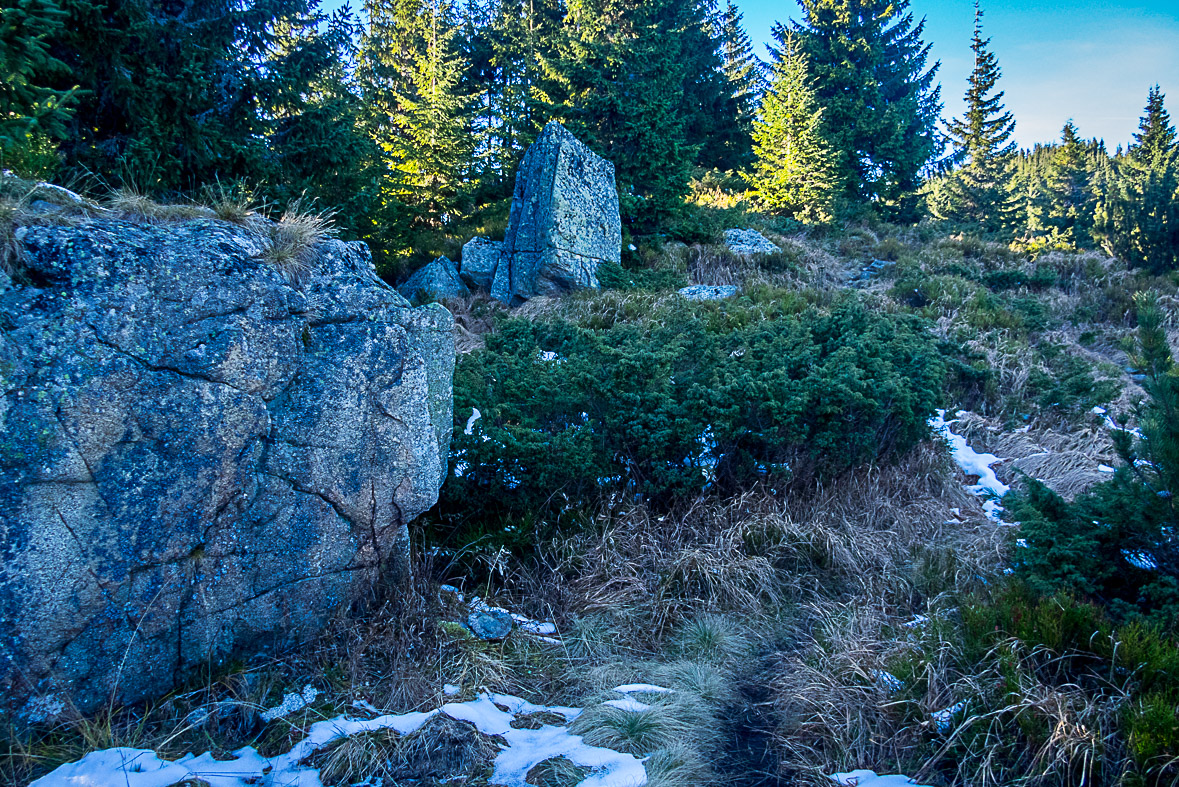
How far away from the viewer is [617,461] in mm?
5086

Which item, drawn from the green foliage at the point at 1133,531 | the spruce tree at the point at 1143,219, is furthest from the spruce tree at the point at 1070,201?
the green foliage at the point at 1133,531

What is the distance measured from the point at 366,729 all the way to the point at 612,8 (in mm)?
13726

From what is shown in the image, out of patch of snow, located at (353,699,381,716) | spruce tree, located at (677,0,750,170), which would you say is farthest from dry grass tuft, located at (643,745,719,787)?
spruce tree, located at (677,0,750,170)

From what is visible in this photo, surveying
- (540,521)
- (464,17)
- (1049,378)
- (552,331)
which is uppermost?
(464,17)

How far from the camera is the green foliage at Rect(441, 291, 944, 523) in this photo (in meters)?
4.64

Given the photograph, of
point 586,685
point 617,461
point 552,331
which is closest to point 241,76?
point 552,331

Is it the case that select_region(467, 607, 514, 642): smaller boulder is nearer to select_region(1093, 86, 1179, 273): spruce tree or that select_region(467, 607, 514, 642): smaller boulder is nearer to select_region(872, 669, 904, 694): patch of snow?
select_region(872, 669, 904, 694): patch of snow

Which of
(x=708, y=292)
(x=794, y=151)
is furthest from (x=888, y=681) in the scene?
(x=794, y=151)

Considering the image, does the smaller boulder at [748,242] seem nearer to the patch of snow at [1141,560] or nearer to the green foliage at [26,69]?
the patch of snow at [1141,560]

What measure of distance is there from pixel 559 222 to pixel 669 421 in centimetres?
623

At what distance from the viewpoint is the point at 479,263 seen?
11727 mm

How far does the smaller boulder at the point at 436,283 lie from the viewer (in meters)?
11.1

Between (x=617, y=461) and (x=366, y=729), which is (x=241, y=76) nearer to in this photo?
(x=617, y=461)

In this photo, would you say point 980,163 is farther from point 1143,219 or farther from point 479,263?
point 479,263
